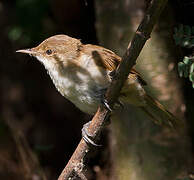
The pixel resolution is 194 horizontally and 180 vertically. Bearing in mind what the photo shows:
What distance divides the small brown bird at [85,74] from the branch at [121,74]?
41cm

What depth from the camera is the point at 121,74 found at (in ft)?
7.78

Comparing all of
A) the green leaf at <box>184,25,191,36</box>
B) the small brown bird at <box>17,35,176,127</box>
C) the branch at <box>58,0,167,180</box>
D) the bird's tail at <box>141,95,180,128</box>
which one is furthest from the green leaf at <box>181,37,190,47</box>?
the bird's tail at <box>141,95,180,128</box>

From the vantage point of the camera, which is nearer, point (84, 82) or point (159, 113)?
point (84, 82)

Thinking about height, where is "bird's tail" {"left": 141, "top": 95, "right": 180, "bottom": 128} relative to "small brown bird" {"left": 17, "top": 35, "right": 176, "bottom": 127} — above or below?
below

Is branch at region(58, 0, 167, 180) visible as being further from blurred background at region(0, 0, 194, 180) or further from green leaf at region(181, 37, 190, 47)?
blurred background at region(0, 0, 194, 180)

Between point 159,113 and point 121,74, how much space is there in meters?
1.19

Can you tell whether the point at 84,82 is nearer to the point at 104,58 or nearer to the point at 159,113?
the point at 104,58

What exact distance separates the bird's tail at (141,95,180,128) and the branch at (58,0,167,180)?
0.79 metres

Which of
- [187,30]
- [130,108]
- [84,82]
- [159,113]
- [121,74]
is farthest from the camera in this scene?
[130,108]

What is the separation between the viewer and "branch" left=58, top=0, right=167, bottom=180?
219 centimetres

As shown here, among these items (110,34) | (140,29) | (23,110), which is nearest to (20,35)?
(110,34)

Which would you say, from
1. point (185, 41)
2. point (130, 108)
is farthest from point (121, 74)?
point (130, 108)

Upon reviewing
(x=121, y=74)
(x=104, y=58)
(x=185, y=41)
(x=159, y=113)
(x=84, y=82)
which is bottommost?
(x=159, y=113)

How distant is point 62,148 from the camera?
618 cm
